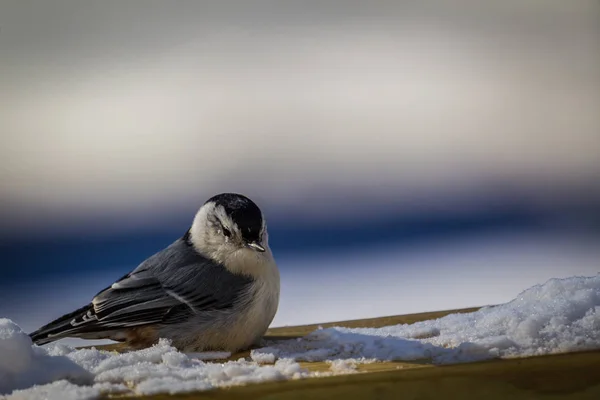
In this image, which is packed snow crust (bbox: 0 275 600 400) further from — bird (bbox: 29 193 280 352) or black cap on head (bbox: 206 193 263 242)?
black cap on head (bbox: 206 193 263 242)

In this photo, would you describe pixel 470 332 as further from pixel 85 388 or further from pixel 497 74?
pixel 497 74

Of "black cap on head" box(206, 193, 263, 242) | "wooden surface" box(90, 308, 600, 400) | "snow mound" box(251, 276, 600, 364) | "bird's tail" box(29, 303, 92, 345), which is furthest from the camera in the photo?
"black cap on head" box(206, 193, 263, 242)

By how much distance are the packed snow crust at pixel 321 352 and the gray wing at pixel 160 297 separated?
0.07 m

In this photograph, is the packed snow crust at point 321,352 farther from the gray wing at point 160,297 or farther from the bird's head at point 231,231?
the bird's head at point 231,231

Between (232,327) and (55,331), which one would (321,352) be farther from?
(55,331)

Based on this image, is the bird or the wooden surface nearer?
the wooden surface

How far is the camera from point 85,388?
111 cm

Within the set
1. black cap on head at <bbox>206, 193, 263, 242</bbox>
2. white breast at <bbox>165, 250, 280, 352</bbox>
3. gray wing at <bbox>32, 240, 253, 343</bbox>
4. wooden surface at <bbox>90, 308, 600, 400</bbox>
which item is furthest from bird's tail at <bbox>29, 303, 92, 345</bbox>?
wooden surface at <bbox>90, 308, 600, 400</bbox>

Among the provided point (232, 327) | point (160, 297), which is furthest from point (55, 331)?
point (232, 327)

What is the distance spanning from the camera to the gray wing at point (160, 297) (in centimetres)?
146

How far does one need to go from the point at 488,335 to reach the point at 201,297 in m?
0.53

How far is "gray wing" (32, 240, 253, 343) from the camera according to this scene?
1458mm

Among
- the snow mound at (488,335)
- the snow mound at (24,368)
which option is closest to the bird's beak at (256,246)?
the snow mound at (488,335)

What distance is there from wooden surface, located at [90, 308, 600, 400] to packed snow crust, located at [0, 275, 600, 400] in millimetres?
28
